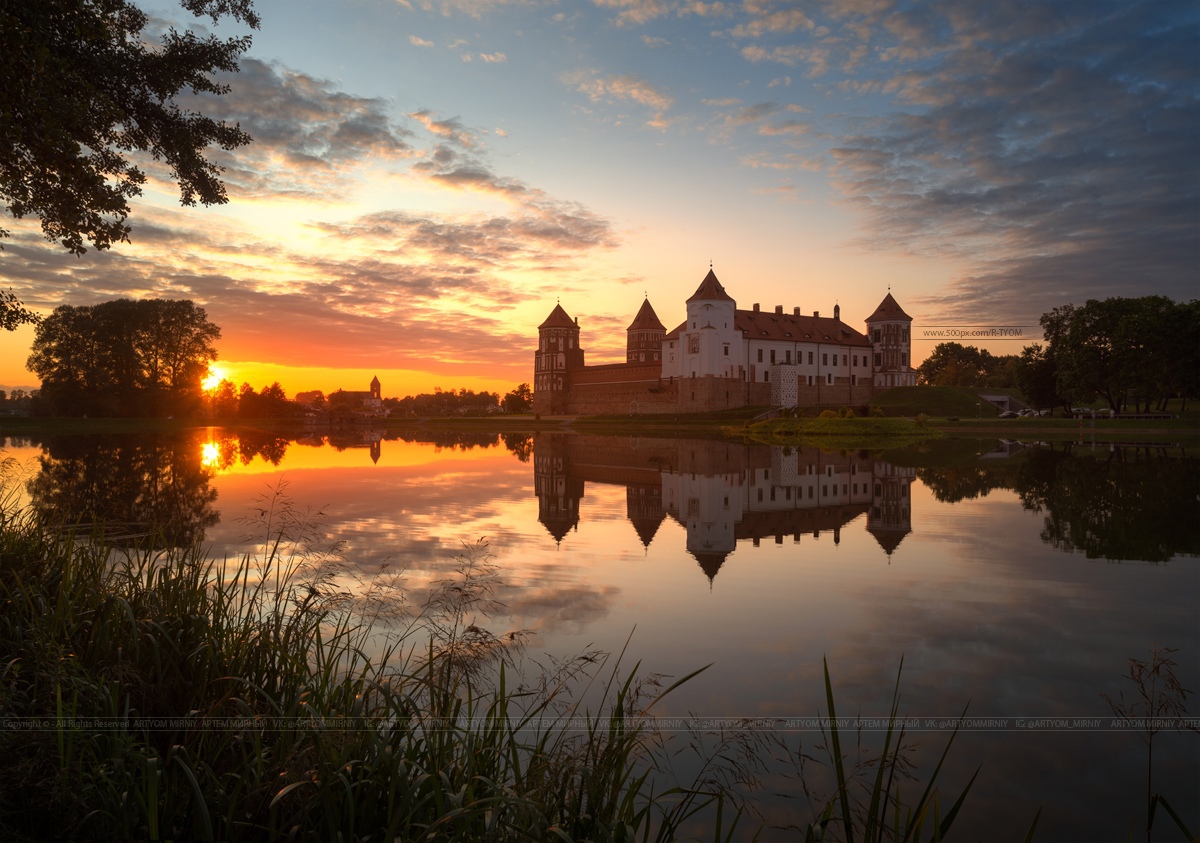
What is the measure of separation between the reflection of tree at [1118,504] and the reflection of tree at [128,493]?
1188cm

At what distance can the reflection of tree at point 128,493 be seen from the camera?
9.74m

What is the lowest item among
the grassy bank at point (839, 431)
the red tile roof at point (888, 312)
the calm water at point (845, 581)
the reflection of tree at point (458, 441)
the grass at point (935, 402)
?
the calm water at point (845, 581)

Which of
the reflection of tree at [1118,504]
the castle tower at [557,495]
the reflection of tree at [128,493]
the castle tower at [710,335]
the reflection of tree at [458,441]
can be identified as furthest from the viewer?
the castle tower at [710,335]

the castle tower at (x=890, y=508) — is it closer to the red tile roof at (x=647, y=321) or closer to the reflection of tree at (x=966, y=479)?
the reflection of tree at (x=966, y=479)

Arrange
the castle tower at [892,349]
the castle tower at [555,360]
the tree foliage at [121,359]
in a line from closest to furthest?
the tree foliage at [121,359] < the castle tower at [892,349] < the castle tower at [555,360]

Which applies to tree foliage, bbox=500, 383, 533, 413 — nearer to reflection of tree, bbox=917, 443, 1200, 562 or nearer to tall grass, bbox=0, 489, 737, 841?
reflection of tree, bbox=917, 443, 1200, 562

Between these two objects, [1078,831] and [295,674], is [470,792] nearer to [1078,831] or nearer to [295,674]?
[295,674]

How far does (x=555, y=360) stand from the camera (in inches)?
3521

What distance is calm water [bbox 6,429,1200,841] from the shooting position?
14.5ft

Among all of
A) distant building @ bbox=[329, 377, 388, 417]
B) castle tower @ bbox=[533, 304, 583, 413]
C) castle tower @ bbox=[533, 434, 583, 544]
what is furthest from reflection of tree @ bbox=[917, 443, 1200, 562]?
distant building @ bbox=[329, 377, 388, 417]

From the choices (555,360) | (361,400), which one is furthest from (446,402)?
(555,360)

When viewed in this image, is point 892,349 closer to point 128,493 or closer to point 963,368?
point 963,368

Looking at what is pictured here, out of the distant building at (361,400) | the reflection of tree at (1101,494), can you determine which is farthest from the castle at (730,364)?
the reflection of tree at (1101,494)

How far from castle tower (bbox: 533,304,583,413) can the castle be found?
120 mm
